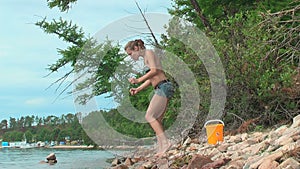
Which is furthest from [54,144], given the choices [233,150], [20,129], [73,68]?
[233,150]

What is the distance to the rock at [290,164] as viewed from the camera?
3727 millimetres

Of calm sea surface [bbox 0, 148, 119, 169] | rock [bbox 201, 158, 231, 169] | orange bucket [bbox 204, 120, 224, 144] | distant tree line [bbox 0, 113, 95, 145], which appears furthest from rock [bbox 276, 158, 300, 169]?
distant tree line [bbox 0, 113, 95, 145]

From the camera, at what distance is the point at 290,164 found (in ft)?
12.3

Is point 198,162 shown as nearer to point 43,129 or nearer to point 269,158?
point 269,158

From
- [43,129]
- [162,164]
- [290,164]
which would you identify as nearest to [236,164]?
[290,164]

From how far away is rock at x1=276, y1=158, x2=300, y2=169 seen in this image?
12.2 ft

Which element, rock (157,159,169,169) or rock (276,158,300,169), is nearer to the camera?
rock (276,158,300,169)

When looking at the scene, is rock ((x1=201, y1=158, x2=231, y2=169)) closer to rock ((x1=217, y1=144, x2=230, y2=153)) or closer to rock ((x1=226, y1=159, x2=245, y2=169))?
rock ((x1=226, y1=159, x2=245, y2=169))

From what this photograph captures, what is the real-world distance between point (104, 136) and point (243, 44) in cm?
416

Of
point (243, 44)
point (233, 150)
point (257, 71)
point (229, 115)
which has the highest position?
point (243, 44)

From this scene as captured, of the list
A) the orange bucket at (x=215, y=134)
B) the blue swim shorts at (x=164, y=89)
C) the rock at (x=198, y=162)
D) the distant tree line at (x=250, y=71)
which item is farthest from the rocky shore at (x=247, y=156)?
the distant tree line at (x=250, y=71)

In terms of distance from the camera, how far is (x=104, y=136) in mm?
11617

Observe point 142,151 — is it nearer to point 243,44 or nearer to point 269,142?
point 243,44

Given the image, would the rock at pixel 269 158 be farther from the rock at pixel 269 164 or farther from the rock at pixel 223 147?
the rock at pixel 223 147
